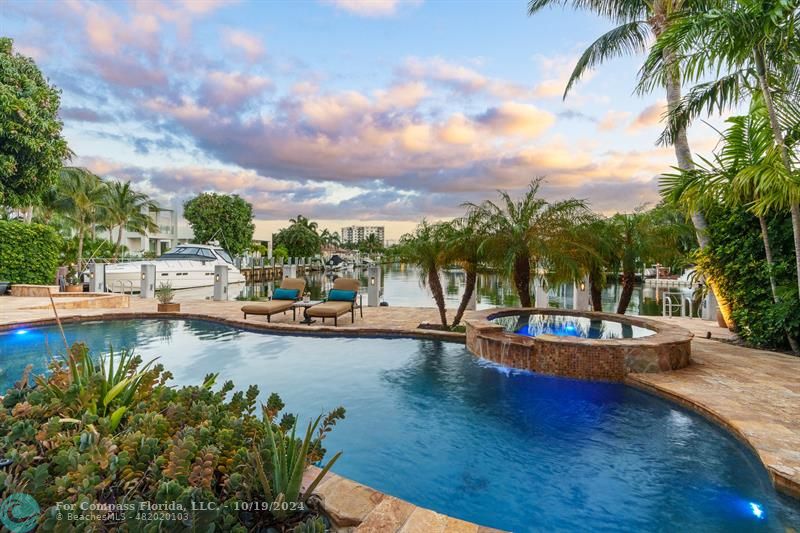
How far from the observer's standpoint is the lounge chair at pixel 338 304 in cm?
994

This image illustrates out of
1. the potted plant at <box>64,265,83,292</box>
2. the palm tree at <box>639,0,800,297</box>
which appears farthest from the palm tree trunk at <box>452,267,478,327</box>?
the potted plant at <box>64,265,83,292</box>

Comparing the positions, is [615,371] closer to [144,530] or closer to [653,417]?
[653,417]

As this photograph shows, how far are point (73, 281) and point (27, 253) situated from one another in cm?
200

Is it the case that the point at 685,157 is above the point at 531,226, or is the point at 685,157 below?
above

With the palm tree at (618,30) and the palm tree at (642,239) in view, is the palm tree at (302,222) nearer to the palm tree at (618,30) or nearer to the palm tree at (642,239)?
the palm tree at (618,30)

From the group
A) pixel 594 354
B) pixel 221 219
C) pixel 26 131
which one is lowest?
pixel 594 354

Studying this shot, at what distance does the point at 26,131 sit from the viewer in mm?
12812

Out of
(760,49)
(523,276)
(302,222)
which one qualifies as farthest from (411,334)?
(302,222)

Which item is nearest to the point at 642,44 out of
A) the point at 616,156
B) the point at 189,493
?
the point at 616,156

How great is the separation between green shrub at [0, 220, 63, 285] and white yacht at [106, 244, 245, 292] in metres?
2.03

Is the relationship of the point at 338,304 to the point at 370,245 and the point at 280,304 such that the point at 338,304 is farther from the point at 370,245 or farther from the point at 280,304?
the point at 370,245

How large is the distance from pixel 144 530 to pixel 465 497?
102 inches

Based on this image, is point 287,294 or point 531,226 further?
point 287,294

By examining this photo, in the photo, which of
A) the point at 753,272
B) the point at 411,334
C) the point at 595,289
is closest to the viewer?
the point at 753,272
